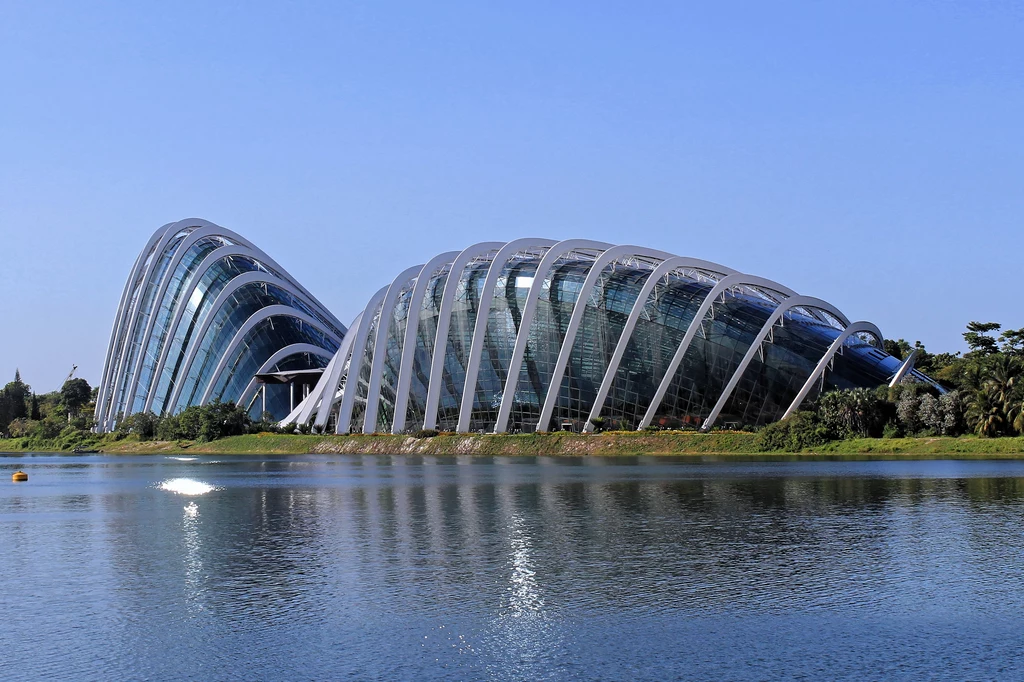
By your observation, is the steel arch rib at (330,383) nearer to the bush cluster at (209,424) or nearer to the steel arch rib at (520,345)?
the bush cluster at (209,424)

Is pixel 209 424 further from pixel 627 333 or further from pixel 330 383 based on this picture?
pixel 627 333

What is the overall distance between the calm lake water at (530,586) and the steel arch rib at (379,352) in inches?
2020

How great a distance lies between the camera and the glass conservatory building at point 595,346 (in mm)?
87812

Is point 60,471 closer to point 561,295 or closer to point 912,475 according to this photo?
point 561,295

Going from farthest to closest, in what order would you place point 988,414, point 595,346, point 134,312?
point 134,312 → point 595,346 → point 988,414

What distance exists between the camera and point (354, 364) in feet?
322

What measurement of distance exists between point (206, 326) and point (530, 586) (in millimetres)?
108514

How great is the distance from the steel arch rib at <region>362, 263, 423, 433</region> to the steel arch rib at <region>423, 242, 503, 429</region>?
4.27 metres

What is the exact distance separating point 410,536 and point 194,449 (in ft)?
270

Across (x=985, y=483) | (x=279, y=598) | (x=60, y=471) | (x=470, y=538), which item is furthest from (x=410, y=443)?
(x=279, y=598)

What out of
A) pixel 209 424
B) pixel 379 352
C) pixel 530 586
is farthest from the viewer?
pixel 209 424

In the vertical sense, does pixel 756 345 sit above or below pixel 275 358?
below

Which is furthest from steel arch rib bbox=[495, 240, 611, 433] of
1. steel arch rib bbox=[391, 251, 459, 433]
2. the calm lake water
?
the calm lake water

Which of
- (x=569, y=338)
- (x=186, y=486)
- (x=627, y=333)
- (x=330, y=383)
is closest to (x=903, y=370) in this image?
(x=627, y=333)
